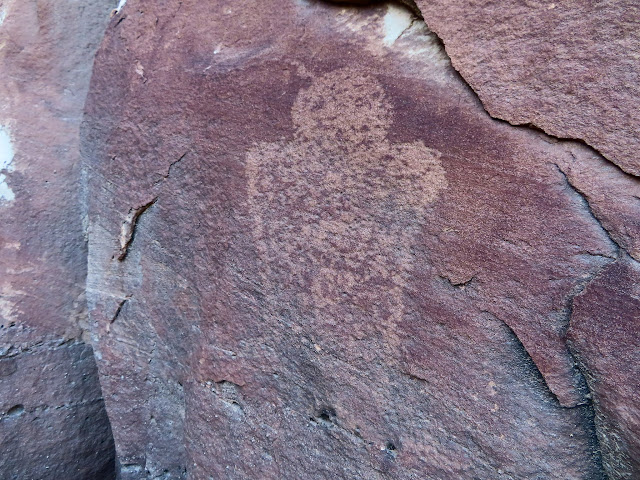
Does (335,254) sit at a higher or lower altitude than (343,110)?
lower

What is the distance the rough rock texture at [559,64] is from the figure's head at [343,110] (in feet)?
0.44

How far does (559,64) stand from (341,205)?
374 millimetres

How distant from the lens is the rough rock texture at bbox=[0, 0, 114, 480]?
127 cm

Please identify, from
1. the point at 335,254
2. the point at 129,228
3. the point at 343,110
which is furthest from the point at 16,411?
the point at 343,110

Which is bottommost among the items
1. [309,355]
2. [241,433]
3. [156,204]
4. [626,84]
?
[241,433]

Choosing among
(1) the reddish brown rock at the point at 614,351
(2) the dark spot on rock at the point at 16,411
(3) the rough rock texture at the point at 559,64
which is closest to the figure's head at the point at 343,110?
(3) the rough rock texture at the point at 559,64

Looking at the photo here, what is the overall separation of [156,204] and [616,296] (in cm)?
84

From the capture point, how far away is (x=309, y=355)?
906 mm

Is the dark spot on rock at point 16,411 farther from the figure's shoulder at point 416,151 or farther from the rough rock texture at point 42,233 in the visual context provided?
the figure's shoulder at point 416,151

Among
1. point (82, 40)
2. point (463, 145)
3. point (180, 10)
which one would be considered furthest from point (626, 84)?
point (82, 40)

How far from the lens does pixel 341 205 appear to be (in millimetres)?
854

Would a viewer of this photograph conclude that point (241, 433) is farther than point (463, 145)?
Yes

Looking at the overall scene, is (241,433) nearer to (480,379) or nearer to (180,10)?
(480,379)

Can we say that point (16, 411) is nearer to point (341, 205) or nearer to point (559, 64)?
point (341, 205)
